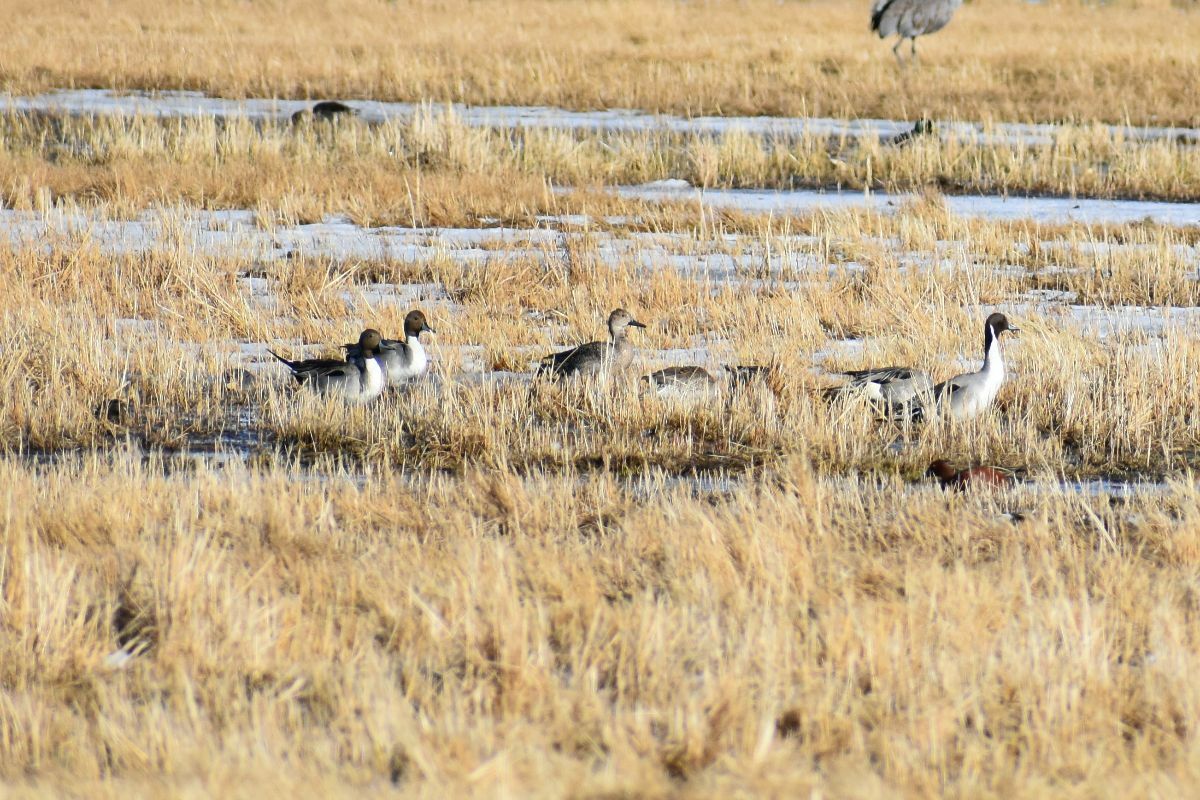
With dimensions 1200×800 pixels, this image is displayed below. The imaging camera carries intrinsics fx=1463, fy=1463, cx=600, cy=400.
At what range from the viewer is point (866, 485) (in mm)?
6438

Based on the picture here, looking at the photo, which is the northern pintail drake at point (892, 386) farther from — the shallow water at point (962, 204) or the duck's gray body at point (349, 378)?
the shallow water at point (962, 204)

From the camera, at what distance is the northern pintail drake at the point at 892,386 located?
759 centimetres

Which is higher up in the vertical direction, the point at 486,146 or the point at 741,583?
the point at 486,146

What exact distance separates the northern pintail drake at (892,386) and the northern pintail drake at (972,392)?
79mm

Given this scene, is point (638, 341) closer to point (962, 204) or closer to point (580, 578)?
point (580, 578)

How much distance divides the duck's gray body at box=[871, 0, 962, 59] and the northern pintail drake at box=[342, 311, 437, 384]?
19468mm

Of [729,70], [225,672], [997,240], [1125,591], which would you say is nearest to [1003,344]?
[997,240]

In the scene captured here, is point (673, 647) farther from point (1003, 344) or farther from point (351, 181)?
point (351, 181)

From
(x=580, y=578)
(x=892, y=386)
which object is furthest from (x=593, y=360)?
(x=580, y=578)

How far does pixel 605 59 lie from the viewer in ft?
84.9

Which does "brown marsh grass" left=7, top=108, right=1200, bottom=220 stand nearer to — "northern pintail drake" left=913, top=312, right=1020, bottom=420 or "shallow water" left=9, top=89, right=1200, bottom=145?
Answer: "shallow water" left=9, top=89, right=1200, bottom=145

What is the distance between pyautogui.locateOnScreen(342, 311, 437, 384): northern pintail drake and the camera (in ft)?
27.2

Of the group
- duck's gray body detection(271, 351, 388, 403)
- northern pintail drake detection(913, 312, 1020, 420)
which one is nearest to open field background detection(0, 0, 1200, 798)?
northern pintail drake detection(913, 312, 1020, 420)

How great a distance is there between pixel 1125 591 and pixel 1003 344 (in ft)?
15.2
